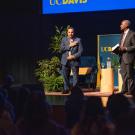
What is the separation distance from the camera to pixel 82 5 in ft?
39.5

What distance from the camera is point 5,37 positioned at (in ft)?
45.9

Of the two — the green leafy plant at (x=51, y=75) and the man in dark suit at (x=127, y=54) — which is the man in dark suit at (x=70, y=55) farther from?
the man in dark suit at (x=127, y=54)

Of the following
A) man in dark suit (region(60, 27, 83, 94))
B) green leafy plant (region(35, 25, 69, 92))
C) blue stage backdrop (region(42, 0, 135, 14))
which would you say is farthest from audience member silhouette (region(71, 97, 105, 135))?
blue stage backdrop (region(42, 0, 135, 14))

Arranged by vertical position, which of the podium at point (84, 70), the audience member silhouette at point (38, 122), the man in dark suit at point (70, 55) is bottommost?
the audience member silhouette at point (38, 122)

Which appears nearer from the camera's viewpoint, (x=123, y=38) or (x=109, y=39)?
(x=123, y=38)

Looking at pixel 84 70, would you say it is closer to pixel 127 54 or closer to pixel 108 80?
pixel 108 80

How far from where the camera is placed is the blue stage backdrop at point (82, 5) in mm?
11530

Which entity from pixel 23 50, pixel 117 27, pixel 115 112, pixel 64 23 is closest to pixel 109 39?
pixel 117 27

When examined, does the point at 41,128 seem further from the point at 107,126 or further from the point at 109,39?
the point at 109,39

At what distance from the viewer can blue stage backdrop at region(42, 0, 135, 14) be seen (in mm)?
11530

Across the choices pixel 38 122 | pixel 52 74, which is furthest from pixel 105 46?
pixel 38 122

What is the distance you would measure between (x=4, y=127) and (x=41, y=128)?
0.33 metres

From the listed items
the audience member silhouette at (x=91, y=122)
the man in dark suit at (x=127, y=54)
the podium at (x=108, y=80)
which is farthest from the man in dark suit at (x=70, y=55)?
the audience member silhouette at (x=91, y=122)

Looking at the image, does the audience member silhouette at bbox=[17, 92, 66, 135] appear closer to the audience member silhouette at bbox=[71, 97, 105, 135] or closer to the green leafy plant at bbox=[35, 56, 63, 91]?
the audience member silhouette at bbox=[71, 97, 105, 135]
